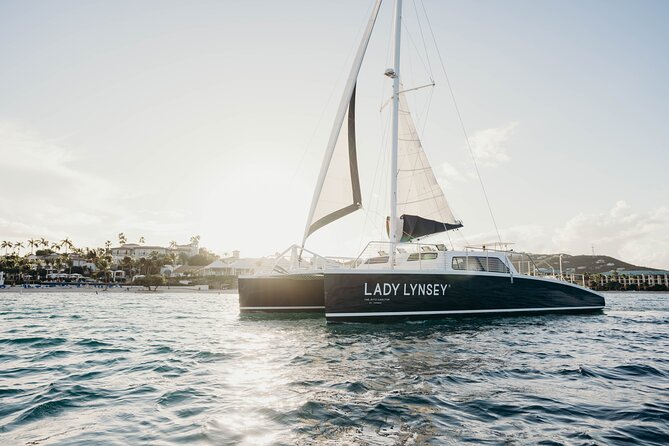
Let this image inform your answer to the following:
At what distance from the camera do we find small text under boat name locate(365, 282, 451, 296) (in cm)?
1284

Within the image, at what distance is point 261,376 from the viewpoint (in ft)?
21.9

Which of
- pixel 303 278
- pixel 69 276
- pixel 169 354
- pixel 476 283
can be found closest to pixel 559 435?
pixel 169 354

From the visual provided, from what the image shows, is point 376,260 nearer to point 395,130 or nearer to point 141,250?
point 395,130

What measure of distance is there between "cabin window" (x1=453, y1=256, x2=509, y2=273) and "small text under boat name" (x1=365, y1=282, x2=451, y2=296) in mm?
1677

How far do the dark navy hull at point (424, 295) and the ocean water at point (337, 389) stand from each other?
164cm

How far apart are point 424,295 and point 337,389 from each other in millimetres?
8155

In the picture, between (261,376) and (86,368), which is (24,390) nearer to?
(86,368)

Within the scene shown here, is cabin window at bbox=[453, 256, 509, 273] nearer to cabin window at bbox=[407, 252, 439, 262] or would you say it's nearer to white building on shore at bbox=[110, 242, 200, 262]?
cabin window at bbox=[407, 252, 439, 262]

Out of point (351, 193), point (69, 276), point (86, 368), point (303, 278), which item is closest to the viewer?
point (86, 368)

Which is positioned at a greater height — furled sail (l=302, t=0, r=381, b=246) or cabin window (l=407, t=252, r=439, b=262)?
furled sail (l=302, t=0, r=381, b=246)

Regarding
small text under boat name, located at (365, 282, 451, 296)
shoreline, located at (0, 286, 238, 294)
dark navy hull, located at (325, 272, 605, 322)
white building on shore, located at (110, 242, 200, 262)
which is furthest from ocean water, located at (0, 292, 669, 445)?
white building on shore, located at (110, 242, 200, 262)

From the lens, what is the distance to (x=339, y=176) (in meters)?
14.7

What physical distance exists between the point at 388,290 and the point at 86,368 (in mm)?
8345

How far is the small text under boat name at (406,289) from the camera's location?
42.1 ft
